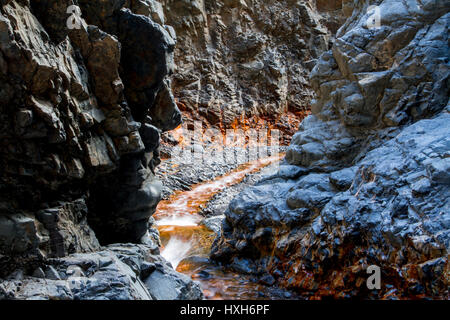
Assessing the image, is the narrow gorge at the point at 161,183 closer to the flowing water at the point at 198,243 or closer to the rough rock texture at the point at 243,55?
Answer: the flowing water at the point at 198,243

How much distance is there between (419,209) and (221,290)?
16.3ft

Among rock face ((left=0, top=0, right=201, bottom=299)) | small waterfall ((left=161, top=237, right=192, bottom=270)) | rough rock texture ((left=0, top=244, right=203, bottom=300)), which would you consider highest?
rock face ((left=0, top=0, right=201, bottom=299))

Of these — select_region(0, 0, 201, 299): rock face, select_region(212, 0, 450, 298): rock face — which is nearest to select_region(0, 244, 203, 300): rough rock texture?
select_region(0, 0, 201, 299): rock face

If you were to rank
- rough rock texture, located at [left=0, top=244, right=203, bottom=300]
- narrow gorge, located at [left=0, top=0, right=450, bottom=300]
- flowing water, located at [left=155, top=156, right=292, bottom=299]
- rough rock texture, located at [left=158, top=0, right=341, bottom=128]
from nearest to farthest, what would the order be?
rough rock texture, located at [left=0, top=244, right=203, bottom=300] → narrow gorge, located at [left=0, top=0, right=450, bottom=300] → flowing water, located at [left=155, top=156, right=292, bottom=299] → rough rock texture, located at [left=158, top=0, right=341, bottom=128]

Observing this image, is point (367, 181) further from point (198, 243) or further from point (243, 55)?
point (243, 55)

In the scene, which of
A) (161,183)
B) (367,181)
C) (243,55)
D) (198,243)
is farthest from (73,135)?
(243,55)

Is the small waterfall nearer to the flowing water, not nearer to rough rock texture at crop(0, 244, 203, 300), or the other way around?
the flowing water

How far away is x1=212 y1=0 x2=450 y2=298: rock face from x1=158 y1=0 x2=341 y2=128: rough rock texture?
1874cm

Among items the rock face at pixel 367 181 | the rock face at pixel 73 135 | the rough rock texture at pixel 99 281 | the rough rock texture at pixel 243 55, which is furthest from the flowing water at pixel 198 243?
the rough rock texture at pixel 243 55

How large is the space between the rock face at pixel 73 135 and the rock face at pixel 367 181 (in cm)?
338

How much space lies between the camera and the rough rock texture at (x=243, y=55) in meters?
29.7

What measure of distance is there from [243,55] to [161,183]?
88.1 feet

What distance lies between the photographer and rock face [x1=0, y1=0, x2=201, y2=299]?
17.4 ft
